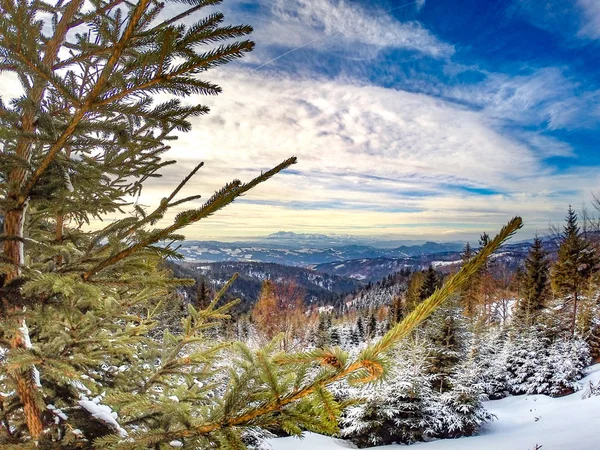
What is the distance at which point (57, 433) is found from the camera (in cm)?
210

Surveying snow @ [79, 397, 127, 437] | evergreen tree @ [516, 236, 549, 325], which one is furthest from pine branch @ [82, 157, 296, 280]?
evergreen tree @ [516, 236, 549, 325]

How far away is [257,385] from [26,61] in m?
1.66

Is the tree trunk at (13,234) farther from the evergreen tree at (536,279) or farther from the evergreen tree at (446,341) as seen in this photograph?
the evergreen tree at (536,279)

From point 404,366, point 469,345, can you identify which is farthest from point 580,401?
point 404,366

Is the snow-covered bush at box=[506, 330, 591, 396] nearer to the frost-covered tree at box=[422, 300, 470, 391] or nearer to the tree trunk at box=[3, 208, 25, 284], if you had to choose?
the frost-covered tree at box=[422, 300, 470, 391]

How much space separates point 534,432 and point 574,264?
15366mm

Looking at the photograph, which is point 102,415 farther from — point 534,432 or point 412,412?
point 534,432

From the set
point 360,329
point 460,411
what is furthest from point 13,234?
point 360,329

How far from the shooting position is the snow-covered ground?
9.23 metres

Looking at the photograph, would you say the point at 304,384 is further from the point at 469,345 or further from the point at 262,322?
the point at 262,322

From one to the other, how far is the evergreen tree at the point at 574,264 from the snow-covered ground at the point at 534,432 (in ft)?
24.8

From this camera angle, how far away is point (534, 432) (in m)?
11.4

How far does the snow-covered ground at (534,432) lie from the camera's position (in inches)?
363

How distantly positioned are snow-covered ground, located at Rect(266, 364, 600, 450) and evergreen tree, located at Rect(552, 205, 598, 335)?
7566 mm
